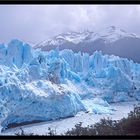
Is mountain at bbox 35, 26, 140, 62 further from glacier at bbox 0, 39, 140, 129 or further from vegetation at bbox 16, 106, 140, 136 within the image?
vegetation at bbox 16, 106, 140, 136

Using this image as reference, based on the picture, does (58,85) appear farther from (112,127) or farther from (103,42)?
(112,127)

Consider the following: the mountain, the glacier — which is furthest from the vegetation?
the mountain

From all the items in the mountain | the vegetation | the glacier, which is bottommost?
the vegetation

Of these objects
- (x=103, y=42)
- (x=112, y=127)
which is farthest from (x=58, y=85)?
(x=112, y=127)

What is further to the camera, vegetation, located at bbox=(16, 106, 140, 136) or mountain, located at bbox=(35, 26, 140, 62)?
mountain, located at bbox=(35, 26, 140, 62)

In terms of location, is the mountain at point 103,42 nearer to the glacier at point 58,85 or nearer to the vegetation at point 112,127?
the glacier at point 58,85

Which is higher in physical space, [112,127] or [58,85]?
[58,85]
